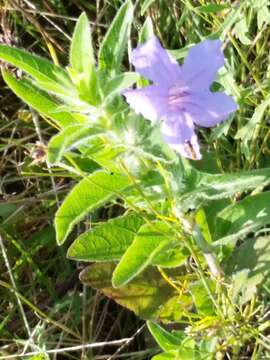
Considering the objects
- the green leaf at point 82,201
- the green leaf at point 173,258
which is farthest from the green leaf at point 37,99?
the green leaf at point 173,258

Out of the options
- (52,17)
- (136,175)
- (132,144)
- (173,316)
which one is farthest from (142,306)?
(52,17)

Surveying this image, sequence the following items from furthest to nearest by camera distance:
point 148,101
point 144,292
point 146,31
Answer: point 144,292, point 146,31, point 148,101

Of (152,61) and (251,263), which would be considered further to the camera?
(251,263)

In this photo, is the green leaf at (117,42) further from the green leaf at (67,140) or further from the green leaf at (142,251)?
the green leaf at (142,251)

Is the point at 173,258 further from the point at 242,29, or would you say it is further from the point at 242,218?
the point at 242,29

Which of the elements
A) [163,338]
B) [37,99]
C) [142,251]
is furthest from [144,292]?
[37,99]

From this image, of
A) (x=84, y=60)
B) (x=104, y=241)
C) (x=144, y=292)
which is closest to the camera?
(x=84, y=60)

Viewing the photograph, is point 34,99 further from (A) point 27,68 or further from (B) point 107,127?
(B) point 107,127
